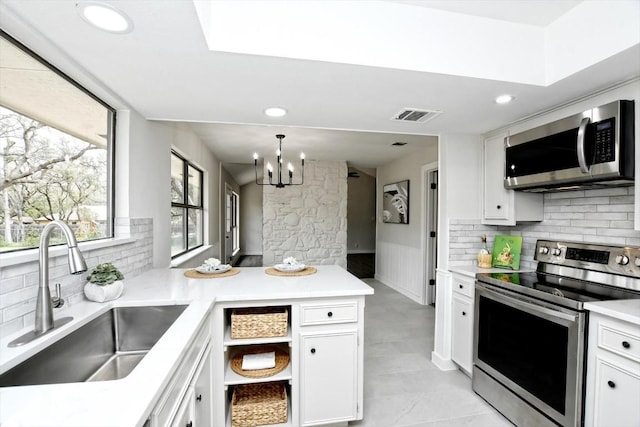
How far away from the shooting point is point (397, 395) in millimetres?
2217

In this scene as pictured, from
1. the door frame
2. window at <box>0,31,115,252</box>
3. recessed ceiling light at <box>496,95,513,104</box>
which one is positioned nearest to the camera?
window at <box>0,31,115,252</box>

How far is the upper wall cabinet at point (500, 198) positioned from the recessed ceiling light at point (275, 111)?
179 cm

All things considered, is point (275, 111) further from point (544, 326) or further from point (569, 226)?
point (569, 226)

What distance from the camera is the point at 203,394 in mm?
1438

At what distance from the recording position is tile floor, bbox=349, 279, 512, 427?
1.96 meters

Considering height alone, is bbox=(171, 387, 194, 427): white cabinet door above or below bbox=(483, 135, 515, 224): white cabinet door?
below

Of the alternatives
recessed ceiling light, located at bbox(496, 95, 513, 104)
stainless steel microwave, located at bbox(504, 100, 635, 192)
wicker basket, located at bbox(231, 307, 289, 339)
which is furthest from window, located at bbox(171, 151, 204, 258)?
stainless steel microwave, located at bbox(504, 100, 635, 192)

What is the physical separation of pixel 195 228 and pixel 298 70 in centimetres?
318

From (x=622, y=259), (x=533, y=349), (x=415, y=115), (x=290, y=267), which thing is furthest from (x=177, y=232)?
(x=622, y=259)

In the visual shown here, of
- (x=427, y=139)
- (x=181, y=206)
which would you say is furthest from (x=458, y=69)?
(x=181, y=206)

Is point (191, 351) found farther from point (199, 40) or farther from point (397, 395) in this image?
point (397, 395)

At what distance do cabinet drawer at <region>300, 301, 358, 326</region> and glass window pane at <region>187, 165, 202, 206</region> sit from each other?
2549mm

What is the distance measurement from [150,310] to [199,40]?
130 centimetres

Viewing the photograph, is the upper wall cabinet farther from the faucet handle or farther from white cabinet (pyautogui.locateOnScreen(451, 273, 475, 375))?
the faucet handle
